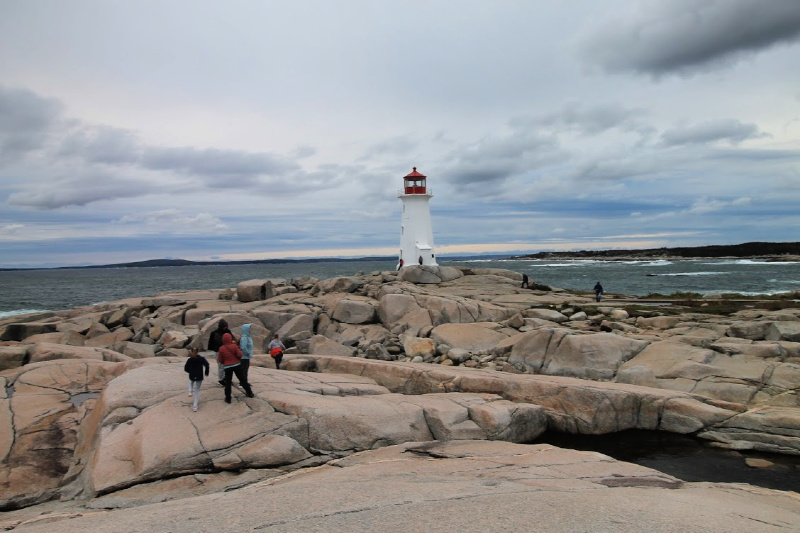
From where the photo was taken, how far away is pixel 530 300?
3053cm

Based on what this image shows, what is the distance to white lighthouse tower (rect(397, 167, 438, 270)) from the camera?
143 ft

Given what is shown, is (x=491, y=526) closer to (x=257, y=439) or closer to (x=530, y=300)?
(x=257, y=439)

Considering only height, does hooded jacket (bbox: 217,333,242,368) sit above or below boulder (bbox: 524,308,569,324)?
above

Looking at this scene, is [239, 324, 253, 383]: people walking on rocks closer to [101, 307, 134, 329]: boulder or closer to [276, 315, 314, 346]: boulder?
[276, 315, 314, 346]: boulder

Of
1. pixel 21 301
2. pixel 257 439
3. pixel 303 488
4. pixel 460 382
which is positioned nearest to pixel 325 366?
pixel 460 382

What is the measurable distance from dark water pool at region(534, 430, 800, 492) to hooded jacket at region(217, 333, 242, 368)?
8315mm

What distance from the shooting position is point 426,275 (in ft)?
124

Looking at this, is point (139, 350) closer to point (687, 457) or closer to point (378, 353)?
point (378, 353)

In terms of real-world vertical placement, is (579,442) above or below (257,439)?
below

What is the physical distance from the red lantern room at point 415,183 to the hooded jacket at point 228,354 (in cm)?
3377

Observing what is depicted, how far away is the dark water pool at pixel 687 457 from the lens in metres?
11.7

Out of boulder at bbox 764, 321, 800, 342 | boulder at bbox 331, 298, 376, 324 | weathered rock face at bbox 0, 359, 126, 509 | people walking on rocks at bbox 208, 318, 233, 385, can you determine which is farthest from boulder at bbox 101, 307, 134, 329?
boulder at bbox 764, 321, 800, 342

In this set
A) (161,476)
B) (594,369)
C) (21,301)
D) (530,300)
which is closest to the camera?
(161,476)

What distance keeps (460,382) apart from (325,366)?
499 cm
